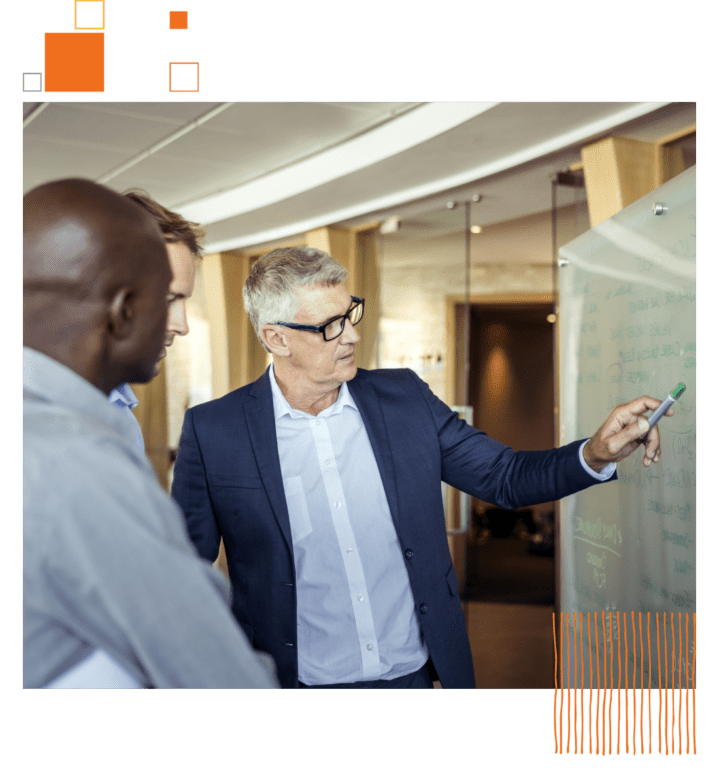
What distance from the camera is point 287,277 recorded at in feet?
5.87

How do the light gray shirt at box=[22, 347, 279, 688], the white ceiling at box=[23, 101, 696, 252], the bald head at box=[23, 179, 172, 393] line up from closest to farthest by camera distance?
the light gray shirt at box=[22, 347, 279, 688] → the bald head at box=[23, 179, 172, 393] → the white ceiling at box=[23, 101, 696, 252]

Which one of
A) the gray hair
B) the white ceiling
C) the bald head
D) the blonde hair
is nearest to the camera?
the bald head

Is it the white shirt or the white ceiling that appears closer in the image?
the white shirt

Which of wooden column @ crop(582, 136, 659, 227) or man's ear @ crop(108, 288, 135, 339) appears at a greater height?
wooden column @ crop(582, 136, 659, 227)

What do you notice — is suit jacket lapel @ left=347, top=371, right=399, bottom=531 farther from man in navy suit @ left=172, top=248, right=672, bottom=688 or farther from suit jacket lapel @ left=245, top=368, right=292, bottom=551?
suit jacket lapel @ left=245, top=368, right=292, bottom=551

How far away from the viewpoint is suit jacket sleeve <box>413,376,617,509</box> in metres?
1.64

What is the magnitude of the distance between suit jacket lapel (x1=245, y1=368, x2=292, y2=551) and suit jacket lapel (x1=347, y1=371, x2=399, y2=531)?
0.23 meters

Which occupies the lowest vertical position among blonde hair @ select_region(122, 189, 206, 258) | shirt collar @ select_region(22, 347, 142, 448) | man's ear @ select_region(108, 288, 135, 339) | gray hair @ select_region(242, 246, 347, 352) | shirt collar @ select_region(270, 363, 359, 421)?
shirt collar @ select_region(270, 363, 359, 421)

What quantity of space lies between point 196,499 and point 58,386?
1.10m

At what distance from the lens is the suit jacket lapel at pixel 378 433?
168cm

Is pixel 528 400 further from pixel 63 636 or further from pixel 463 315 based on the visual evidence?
pixel 63 636
